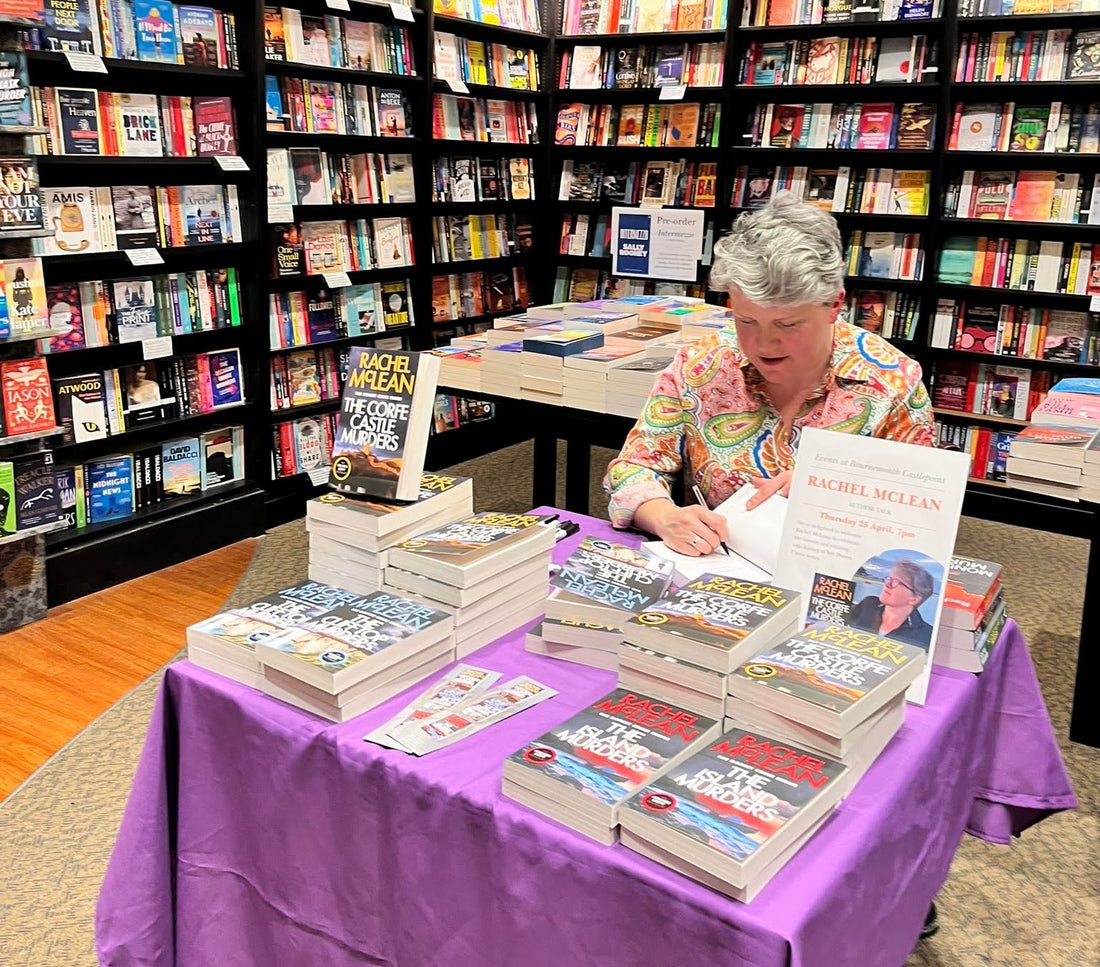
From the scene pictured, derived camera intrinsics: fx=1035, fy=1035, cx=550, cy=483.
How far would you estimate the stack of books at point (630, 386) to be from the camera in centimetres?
305

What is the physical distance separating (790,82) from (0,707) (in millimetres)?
4425

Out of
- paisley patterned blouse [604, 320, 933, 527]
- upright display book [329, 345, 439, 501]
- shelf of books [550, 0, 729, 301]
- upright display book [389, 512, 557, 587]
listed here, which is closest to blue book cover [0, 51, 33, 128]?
upright display book [329, 345, 439, 501]

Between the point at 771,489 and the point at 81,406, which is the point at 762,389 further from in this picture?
the point at 81,406

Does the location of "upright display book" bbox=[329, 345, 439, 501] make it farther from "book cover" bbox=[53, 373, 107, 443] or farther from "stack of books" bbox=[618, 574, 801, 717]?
"book cover" bbox=[53, 373, 107, 443]

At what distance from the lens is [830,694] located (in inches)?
46.8

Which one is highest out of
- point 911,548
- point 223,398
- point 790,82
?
point 790,82

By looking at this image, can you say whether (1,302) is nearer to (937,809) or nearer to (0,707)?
(0,707)

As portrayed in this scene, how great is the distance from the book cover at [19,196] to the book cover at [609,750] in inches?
116

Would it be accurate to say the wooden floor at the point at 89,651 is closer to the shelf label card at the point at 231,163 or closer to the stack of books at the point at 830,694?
the shelf label card at the point at 231,163

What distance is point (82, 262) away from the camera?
12.5ft

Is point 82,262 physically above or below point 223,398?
above

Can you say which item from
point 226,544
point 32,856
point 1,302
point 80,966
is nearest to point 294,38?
point 1,302

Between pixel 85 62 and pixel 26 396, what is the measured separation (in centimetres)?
115

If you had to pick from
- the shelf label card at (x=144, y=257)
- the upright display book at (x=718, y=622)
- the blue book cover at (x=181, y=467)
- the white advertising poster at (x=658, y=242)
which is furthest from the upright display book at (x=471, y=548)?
the white advertising poster at (x=658, y=242)
